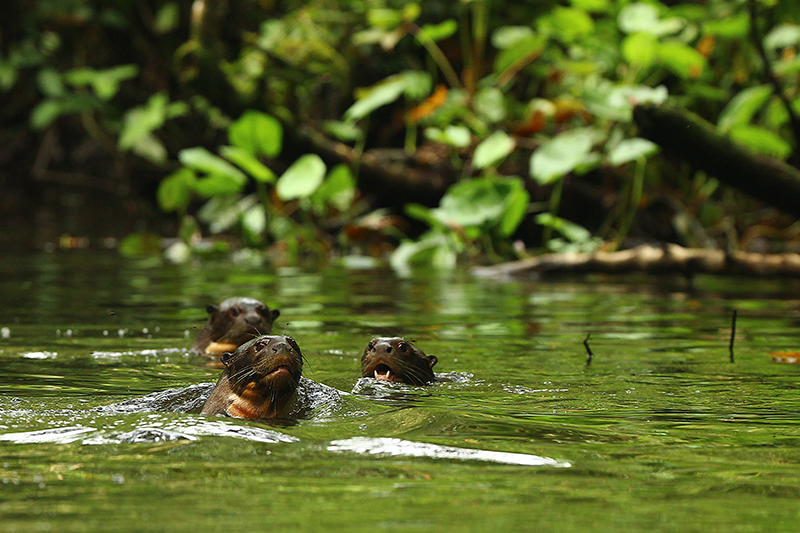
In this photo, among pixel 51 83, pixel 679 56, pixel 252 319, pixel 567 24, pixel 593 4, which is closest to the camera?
pixel 252 319

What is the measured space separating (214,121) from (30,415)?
10131mm

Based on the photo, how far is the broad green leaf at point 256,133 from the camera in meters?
9.82

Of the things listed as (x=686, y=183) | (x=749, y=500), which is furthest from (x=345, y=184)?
(x=749, y=500)

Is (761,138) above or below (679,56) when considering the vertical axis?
below

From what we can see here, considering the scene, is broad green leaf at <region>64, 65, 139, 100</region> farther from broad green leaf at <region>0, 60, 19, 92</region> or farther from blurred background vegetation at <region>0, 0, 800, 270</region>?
broad green leaf at <region>0, 60, 19, 92</region>

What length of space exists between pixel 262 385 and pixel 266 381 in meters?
0.03

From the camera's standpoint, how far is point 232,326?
5172mm

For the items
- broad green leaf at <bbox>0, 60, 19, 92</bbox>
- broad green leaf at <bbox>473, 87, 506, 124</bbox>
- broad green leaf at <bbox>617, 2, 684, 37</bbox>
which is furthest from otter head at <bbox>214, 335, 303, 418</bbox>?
broad green leaf at <bbox>0, 60, 19, 92</bbox>

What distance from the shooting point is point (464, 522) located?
83.1 inches

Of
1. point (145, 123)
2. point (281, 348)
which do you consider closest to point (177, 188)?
point (145, 123)

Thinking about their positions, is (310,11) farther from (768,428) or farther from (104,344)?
(768,428)

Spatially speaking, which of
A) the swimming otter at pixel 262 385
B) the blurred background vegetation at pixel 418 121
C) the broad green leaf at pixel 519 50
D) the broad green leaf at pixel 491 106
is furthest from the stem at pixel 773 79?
the swimming otter at pixel 262 385

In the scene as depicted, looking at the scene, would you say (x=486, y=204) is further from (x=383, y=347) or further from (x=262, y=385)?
(x=262, y=385)

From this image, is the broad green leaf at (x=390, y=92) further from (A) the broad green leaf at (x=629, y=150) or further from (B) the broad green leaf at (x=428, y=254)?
(A) the broad green leaf at (x=629, y=150)
